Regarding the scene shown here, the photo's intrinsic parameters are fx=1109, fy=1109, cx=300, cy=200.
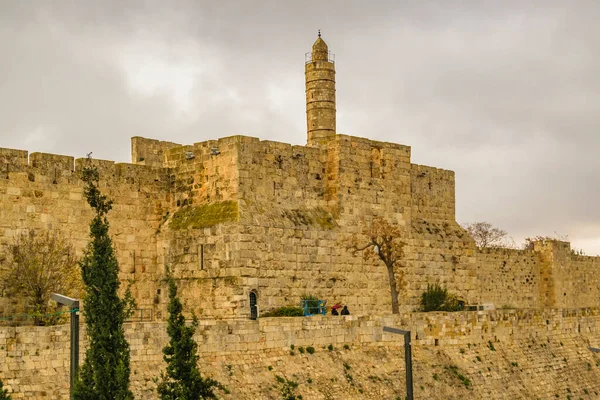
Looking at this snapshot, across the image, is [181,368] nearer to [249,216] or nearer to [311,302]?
[249,216]

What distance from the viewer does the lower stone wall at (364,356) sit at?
19594mm

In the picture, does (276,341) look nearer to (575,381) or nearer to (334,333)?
(334,333)

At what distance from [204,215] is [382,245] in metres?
4.99

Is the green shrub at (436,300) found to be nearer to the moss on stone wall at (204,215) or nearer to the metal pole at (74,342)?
the moss on stone wall at (204,215)

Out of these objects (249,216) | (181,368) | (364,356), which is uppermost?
(249,216)

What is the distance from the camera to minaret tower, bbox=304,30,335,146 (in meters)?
37.3

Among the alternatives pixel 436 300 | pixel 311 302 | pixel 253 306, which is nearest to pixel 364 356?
pixel 311 302

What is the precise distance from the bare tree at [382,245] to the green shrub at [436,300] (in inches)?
46.3

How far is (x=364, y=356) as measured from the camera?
25375mm

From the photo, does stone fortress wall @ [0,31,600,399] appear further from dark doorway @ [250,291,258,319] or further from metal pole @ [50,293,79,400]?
metal pole @ [50,293,79,400]

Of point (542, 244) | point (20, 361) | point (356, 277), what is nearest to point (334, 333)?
point (356, 277)

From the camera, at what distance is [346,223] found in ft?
96.1

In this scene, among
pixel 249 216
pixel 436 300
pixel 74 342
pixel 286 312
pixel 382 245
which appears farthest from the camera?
pixel 436 300

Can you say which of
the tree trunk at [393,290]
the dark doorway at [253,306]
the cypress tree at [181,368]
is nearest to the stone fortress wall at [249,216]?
the dark doorway at [253,306]
